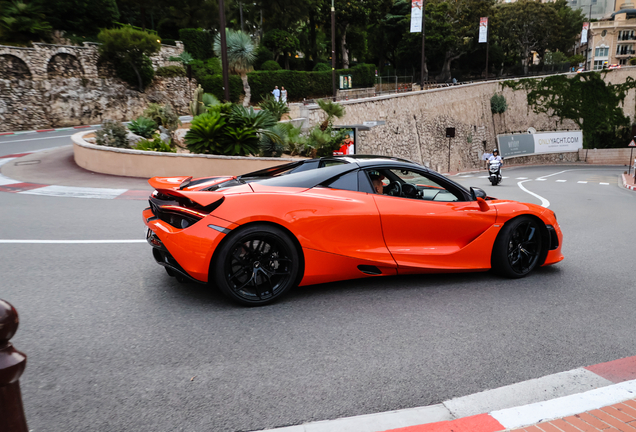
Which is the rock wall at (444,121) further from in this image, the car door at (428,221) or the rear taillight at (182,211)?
the rear taillight at (182,211)

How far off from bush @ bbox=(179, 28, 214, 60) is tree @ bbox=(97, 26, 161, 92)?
8.43 m

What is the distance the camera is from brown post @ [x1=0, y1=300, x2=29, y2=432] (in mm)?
1520

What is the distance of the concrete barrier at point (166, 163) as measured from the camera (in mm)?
12500

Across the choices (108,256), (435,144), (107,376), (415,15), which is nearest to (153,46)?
(415,15)

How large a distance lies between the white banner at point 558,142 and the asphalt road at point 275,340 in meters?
53.4

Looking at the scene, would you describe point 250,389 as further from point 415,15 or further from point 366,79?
point 366,79

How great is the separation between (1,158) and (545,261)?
1751 cm

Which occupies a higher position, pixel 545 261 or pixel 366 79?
pixel 366 79

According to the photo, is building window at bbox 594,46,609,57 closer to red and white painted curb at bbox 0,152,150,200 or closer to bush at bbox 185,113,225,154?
bush at bbox 185,113,225,154

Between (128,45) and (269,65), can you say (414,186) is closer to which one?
(128,45)

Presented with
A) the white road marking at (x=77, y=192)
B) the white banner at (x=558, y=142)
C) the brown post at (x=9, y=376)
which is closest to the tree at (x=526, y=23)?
the white banner at (x=558, y=142)

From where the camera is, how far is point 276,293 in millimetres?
4289

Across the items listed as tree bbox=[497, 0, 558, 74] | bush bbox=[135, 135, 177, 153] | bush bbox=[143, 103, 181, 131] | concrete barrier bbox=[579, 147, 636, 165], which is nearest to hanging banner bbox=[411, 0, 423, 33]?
bush bbox=[143, 103, 181, 131]

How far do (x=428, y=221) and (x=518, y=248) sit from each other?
130cm
